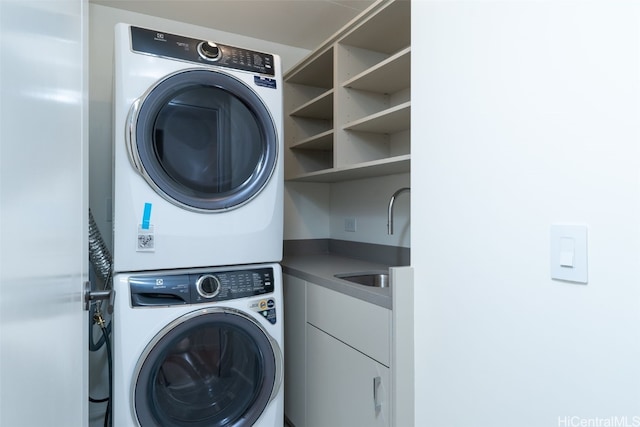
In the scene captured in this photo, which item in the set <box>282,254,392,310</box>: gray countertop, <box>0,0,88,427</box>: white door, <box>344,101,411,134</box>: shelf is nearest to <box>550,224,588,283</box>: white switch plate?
<box>282,254,392,310</box>: gray countertop

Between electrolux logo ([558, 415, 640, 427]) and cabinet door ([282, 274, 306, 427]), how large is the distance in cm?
125

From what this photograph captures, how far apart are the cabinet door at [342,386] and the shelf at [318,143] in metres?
1.10

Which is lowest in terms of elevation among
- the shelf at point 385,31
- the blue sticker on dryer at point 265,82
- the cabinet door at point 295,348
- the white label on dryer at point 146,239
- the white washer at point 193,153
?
the cabinet door at point 295,348

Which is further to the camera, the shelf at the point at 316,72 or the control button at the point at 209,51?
the shelf at the point at 316,72

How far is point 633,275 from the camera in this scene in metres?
0.74

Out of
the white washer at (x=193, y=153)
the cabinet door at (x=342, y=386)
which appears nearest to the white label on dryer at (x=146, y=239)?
the white washer at (x=193, y=153)

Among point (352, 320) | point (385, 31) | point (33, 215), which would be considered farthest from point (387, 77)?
point (33, 215)

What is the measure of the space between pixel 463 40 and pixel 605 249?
723 mm

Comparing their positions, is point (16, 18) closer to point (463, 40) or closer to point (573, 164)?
point (573, 164)

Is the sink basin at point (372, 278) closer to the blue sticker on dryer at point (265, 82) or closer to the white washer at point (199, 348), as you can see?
the white washer at point (199, 348)

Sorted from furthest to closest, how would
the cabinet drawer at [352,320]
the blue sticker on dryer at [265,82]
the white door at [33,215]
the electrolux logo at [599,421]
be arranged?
1. the blue sticker on dryer at [265,82]
2. the cabinet drawer at [352,320]
3. the electrolux logo at [599,421]
4. the white door at [33,215]

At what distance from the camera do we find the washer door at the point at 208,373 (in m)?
1.51

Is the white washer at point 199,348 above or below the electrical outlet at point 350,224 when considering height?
below

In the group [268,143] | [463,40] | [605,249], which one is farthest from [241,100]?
[605,249]
